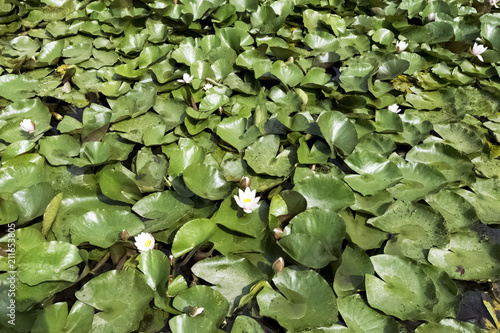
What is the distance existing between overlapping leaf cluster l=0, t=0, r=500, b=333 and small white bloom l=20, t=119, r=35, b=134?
0.33 feet

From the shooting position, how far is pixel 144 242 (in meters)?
1.74

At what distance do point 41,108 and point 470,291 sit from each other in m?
3.32

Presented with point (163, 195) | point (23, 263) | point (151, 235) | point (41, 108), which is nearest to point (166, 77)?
point (41, 108)

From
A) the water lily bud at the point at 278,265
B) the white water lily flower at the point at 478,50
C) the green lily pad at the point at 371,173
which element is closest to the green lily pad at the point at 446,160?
the green lily pad at the point at 371,173

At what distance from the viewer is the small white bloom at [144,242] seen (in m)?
1.71

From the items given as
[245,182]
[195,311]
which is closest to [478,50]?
[245,182]

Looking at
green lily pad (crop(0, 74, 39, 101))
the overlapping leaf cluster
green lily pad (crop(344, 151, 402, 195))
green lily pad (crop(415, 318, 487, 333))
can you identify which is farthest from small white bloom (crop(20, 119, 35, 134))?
green lily pad (crop(415, 318, 487, 333))

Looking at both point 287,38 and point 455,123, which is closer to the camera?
point 455,123

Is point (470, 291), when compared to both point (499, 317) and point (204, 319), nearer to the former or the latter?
point (499, 317)

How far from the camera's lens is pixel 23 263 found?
5.39 ft

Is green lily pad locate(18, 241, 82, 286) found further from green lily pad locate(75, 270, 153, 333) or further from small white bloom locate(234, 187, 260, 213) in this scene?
small white bloom locate(234, 187, 260, 213)

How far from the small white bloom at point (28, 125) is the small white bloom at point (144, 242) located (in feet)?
4.37

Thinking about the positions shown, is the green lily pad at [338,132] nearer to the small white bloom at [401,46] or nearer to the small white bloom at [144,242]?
the small white bloom at [144,242]

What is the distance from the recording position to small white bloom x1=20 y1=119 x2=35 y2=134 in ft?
7.47
